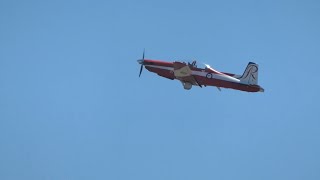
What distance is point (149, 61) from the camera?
5006 centimetres

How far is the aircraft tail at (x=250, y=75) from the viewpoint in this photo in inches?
1800

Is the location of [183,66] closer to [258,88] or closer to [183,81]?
[183,81]

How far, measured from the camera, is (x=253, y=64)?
46.9m

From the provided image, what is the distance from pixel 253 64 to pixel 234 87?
8.22ft

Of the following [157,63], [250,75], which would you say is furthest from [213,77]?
[157,63]

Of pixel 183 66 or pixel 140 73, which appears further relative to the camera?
pixel 140 73

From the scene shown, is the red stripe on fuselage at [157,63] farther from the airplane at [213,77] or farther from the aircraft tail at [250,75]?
the aircraft tail at [250,75]

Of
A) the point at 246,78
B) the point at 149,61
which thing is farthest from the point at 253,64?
the point at 149,61

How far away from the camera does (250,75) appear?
45.9 meters

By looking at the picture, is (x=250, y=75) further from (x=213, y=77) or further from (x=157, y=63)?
(x=157, y=63)

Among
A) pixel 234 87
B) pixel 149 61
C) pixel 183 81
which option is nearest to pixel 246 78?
pixel 234 87

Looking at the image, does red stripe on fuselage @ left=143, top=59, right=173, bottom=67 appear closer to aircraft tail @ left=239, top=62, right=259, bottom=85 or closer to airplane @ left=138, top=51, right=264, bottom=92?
airplane @ left=138, top=51, right=264, bottom=92

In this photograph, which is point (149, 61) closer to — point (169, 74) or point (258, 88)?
point (169, 74)

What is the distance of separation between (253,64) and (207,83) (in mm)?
3967
